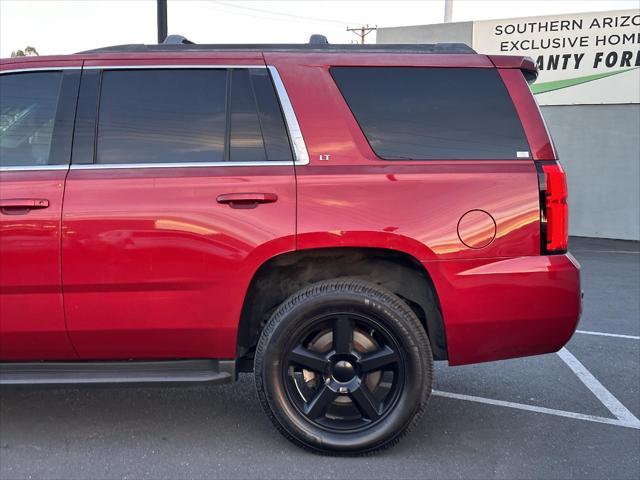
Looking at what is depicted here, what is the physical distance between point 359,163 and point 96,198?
129 cm

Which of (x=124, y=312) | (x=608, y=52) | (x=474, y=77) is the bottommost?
(x=124, y=312)

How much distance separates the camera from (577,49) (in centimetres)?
1437

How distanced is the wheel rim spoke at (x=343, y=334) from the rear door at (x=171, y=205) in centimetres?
49

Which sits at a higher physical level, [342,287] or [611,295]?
[342,287]

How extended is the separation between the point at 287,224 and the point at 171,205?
1.86 ft

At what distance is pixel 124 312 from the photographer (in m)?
3.13

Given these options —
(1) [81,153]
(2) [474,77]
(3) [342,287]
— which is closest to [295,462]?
(3) [342,287]

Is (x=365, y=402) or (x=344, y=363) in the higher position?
(x=344, y=363)

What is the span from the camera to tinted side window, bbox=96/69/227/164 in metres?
3.22

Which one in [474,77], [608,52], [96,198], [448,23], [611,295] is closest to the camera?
[96,198]

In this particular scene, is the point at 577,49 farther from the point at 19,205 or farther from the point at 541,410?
the point at 19,205

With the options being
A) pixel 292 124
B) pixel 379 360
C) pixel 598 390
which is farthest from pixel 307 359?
pixel 598 390

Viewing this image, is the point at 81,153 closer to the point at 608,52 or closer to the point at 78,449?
the point at 78,449

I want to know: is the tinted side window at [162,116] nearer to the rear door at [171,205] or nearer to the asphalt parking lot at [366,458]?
the rear door at [171,205]
